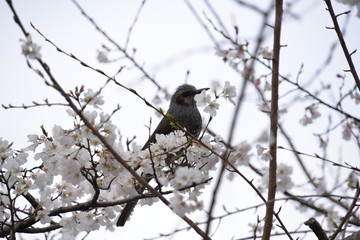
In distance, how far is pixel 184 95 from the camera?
199 inches

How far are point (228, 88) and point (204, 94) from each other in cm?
14

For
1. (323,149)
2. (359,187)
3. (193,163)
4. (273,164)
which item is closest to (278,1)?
(273,164)

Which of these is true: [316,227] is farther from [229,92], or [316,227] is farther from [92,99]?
[92,99]

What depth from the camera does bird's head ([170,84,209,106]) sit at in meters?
4.95

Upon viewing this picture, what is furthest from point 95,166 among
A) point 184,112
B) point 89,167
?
point 184,112

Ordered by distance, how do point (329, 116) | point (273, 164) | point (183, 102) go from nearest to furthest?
point (273, 164) → point (329, 116) → point (183, 102)

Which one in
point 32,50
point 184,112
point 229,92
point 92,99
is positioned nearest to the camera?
point 32,50

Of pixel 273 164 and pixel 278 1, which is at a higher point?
pixel 278 1

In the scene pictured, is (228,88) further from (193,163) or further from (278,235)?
(278,235)

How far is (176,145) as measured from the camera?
2.36 m

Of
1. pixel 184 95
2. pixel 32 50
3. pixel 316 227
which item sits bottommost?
pixel 316 227

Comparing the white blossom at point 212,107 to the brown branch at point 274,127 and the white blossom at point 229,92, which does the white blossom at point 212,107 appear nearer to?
the white blossom at point 229,92

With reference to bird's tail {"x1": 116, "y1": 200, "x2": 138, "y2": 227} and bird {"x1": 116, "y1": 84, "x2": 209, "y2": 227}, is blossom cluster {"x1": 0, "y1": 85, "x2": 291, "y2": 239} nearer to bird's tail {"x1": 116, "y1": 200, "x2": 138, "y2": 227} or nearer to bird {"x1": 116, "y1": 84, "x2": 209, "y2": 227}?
bird's tail {"x1": 116, "y1": 200, "x2": 138, "y2": 227}

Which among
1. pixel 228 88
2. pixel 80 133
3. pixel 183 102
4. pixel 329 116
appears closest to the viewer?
pixel 80 133
